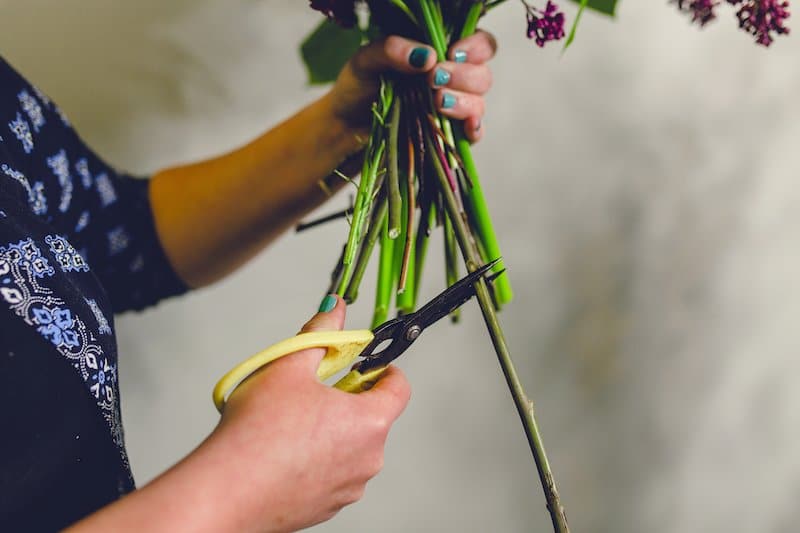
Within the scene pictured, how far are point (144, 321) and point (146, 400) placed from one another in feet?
0.35

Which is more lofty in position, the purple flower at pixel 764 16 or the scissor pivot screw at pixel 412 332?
the purple flower at pixel 764 16

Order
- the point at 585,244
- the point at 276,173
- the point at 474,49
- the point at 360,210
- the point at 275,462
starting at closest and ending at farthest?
the point at 275,462, the point at 360,210, the point at 474,49, the point at 276,173, the point at 585,244

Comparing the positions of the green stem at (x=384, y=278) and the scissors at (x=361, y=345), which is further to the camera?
the green stem at (x=384, y=278)

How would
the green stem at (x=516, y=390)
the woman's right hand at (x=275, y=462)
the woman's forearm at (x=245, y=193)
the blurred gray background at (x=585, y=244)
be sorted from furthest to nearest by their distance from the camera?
the blurred gray background at (x=585, y=244) < the woman's forearm at (x=245, y=193) < the green stem at (x=516, y=390) < the woman's right hand at (x=275, y=462)

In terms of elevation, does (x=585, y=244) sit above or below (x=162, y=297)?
above

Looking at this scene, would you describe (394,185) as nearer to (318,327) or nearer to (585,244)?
(318,327)

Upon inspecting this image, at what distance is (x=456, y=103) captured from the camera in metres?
0.59

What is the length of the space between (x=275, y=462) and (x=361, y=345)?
3.9 inches

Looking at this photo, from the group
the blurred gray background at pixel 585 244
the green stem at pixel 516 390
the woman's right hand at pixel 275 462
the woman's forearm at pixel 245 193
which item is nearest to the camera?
the woman's right hand at pixel 275 462

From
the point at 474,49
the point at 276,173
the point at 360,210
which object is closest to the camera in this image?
the point at 360,210

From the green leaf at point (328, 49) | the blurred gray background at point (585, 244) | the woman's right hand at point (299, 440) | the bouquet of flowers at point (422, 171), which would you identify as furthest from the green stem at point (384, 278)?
the blurred gray background at point (585, 244)

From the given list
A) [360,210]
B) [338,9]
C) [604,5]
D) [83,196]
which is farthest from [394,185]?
[83,196]

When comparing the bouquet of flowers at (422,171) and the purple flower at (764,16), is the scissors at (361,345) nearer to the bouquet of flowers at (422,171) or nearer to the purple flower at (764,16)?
the bouquet of flowers at (422,171)

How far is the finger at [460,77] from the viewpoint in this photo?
0.58 metres
